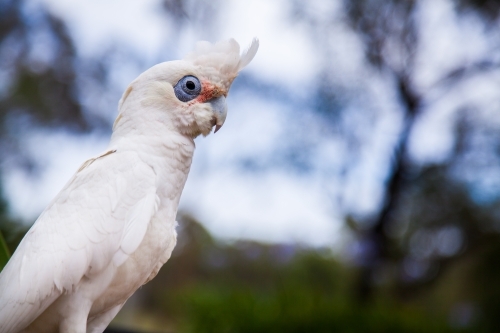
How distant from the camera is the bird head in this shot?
1.15m

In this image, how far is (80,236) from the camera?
1.00m

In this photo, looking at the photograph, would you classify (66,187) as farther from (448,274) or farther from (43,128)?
(448,274)

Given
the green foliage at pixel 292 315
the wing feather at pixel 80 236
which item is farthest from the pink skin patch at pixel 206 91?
the green foliage at pixel 292 315

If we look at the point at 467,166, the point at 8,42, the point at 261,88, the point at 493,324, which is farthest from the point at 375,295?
the point at 8,42

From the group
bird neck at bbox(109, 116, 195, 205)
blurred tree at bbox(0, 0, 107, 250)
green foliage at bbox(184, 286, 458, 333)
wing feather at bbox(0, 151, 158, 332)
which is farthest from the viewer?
blurred tree at bbox(0, 0, 107, 250)

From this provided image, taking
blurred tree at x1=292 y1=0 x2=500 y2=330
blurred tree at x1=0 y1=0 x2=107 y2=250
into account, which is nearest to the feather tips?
blurred tree at x1=0 y1=0 x2=107 y2=250

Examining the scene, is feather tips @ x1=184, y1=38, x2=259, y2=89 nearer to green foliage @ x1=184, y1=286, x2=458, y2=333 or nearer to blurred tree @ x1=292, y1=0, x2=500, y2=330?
green foliage @ x1=184, y1=286, x2=458, y2=333

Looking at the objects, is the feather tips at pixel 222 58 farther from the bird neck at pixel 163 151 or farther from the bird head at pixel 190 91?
the bird neck at pixel 163 151

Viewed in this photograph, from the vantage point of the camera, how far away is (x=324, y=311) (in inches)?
135

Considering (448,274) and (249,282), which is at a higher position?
(448,274)

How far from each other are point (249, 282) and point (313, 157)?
1546 mm

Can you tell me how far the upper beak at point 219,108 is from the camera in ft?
3.83

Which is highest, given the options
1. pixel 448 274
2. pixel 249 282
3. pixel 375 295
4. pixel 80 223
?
pixel 80 223

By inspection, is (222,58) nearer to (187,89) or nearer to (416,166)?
(187,89)
